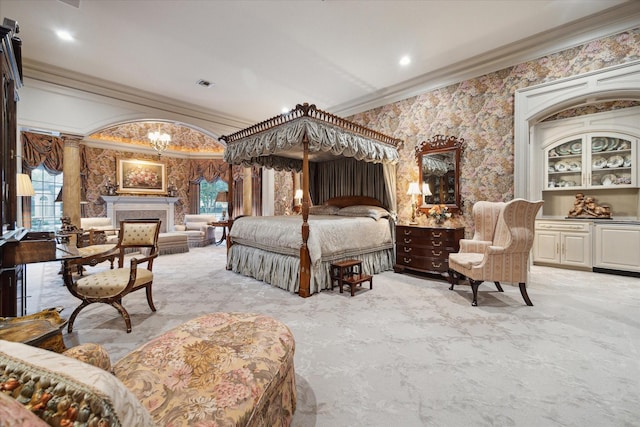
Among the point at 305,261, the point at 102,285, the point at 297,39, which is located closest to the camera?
the point at 102,285

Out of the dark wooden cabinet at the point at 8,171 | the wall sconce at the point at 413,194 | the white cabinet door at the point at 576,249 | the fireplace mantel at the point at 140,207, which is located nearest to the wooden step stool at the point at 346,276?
the wall sconce at the point at 413,194

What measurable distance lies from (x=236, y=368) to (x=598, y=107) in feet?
22.3

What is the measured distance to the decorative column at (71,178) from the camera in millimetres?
4863

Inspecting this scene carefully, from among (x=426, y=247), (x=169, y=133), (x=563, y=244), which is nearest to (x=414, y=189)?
(x=426, y=247)

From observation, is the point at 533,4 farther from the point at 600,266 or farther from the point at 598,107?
the point at 600,266

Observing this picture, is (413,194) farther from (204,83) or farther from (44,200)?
(44,200)

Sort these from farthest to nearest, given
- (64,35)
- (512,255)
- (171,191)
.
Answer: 1. (171,191)
2. (64,35)
3. (512,255)

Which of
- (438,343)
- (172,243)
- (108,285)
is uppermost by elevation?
(108,285)

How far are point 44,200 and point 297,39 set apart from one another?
330 inches

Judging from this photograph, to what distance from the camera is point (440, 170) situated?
4809mm

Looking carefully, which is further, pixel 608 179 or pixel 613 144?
pixel 608 179

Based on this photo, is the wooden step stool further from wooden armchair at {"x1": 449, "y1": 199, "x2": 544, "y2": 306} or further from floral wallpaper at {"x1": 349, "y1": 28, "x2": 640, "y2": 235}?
floral wallpaper at {"x1": 349, "y1": 28, "x2": 640, "y2": 235}

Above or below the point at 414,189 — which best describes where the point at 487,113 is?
above

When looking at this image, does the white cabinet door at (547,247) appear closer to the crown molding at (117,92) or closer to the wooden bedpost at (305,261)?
the wooden bedpost at (305,261)
